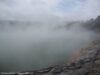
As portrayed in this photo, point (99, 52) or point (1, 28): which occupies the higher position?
point (1, 28)

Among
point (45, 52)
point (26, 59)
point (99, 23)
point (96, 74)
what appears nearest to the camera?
point (96, 74)

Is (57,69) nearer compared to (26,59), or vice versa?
(57,69)

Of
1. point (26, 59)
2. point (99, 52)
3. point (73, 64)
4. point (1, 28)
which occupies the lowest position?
point (73, 64)

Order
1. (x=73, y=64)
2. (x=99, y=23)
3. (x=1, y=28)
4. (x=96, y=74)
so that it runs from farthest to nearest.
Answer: (x=1, y=28), (x=99, y=23), (x=73, y=64), (x=96, y=74)

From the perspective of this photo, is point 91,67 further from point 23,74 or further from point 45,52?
point 45,52

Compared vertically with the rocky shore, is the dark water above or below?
above

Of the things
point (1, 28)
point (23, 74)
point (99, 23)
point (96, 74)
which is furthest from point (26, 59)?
point (1, 28)

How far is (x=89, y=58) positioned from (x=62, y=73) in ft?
10.9

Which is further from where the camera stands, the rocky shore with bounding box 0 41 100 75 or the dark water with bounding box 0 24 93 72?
the dark water with bounding box 0 24 93 72

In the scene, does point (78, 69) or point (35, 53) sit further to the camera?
point (35, 53)

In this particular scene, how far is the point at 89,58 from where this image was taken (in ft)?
56.7

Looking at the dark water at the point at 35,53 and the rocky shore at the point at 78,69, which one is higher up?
the dark water at the point at 35,53

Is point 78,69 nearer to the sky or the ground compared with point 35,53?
nearer to the ground

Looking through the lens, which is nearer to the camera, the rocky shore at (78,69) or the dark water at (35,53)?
the rocky shore at (78,69)
